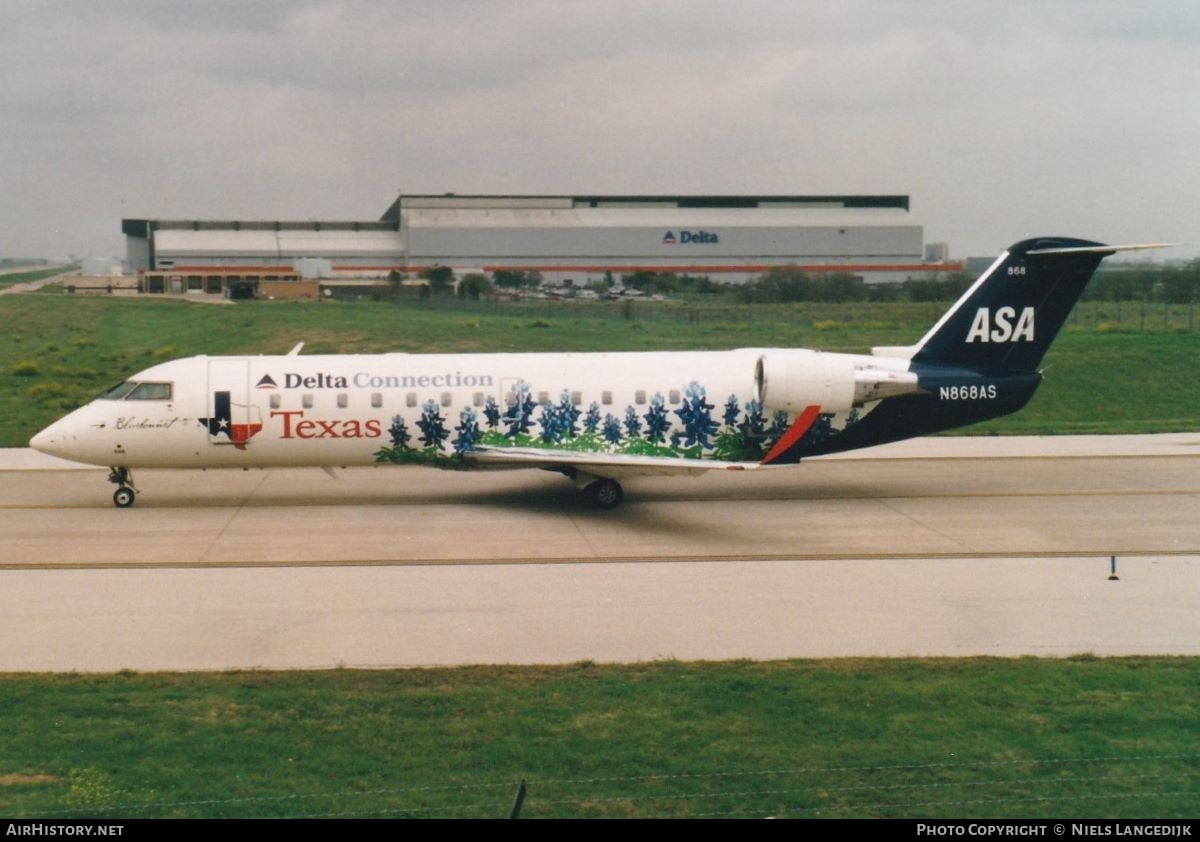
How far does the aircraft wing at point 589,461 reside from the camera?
22812 mm

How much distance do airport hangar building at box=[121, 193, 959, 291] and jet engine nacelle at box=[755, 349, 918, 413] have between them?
201 ft

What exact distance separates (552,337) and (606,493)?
792 inches

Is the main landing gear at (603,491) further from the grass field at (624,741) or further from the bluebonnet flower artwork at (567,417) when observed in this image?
the grass field at (624,741)

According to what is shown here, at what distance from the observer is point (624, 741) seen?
11.1 meters

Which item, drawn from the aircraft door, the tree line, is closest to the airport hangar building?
the tree line

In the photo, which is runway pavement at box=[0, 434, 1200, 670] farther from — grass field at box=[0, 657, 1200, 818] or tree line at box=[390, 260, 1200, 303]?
tree line at box=[390, 260, 1200, 303]

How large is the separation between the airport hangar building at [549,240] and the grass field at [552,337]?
32873mm

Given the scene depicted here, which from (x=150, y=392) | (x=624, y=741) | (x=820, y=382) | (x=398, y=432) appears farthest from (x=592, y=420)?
(x=624, y=741)

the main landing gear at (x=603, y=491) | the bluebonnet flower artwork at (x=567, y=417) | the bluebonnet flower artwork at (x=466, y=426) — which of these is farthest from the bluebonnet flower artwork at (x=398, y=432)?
the main landing gear at (x=603, y=491)

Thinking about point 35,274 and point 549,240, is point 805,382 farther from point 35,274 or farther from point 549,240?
point 549,240

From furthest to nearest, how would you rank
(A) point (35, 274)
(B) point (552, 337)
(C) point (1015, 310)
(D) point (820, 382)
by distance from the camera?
1. (A) point (35, 274)
2. (B) point (552, 337)
3. (C) point (1015, 310)
4. (D) point (820, 382)

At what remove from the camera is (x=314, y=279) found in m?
81.4

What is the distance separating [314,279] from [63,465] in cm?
5236

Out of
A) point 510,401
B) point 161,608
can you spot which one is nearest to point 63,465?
point 510,401
